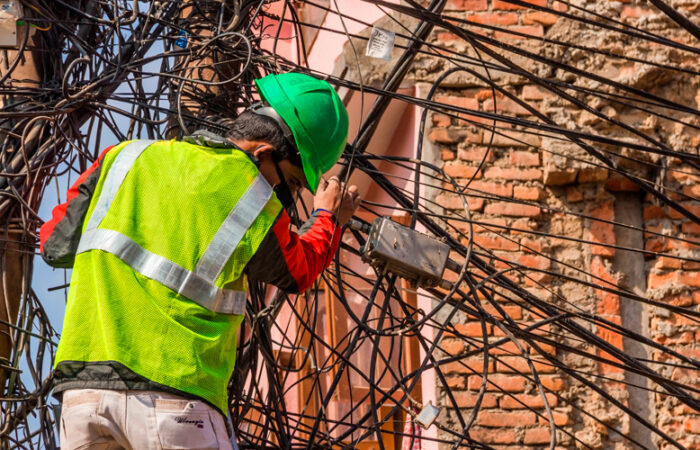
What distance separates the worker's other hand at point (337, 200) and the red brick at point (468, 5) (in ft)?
10.4

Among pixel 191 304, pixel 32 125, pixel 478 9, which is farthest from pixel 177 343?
pixel 478 9

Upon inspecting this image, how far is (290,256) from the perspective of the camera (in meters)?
3.25

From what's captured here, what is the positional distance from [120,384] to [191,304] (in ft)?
0.98

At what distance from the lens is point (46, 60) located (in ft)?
16.2

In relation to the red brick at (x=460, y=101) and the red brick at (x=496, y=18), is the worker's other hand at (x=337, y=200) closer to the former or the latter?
the red brick at (x=460, y=101)

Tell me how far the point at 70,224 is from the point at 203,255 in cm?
47

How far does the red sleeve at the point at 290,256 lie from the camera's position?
3.20 m

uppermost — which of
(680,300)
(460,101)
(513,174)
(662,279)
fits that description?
(460,101)

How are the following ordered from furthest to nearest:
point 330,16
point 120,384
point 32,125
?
1. point 330,16
2. point 32,125
3. point 120,384

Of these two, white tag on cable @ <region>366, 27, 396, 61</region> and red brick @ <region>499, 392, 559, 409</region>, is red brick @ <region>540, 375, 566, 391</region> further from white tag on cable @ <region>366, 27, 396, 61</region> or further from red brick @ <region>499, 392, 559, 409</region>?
white tag on cable @ <region>366, 27, 396, 61</region>

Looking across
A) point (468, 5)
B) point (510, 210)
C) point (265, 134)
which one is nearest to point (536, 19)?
point (468, 5)

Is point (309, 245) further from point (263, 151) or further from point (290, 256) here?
point (263, 151)

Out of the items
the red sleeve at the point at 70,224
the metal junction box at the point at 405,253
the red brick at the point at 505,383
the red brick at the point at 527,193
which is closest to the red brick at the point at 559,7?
the red brick at the point at 527,193

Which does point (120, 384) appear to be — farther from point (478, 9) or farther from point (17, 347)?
point (478, 9)
